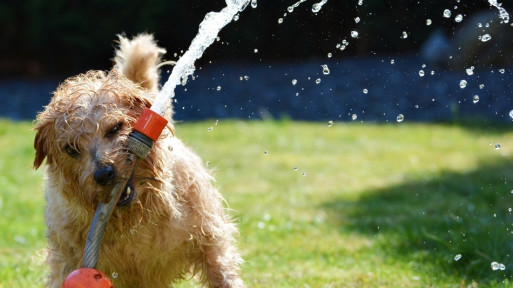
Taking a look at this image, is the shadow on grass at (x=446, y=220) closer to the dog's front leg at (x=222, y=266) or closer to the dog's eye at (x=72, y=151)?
the dog's front leg at (x=222, y=266)

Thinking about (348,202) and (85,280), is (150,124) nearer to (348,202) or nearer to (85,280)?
(85,280)

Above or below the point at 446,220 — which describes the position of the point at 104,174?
above

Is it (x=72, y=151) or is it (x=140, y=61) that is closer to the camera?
(x=72, y=151)

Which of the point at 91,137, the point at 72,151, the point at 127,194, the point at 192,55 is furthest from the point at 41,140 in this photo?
the point at 192,55

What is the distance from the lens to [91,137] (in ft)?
11.1

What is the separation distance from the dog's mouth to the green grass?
4.59 ft

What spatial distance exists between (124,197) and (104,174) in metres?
0.18

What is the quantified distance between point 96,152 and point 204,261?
816 mm

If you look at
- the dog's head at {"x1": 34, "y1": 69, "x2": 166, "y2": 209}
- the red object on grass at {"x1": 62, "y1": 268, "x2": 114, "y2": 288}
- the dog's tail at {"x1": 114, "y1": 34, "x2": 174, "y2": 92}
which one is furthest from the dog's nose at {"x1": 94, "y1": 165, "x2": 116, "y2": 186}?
the dog's tail at {"x1": 114, "y1": 34, "x2": 174, "y2": 92}

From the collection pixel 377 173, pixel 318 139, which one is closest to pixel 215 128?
pixel 318 139

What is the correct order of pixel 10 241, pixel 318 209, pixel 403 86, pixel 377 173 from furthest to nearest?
pixel 403 86, pixel 377 173, pixel 318 209, pixel 10 241

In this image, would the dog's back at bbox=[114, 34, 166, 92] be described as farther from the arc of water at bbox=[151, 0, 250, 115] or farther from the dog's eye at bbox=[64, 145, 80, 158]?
the dog's eye at bbox=[64, 145, 80, 158]

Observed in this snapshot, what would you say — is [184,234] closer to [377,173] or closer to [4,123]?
[377,173]

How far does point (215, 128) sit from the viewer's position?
396 inches
